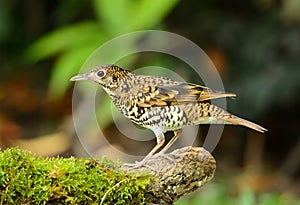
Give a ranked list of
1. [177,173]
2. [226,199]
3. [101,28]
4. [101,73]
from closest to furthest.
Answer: [101,73]
[177,173]
[226,199]
[101,28]

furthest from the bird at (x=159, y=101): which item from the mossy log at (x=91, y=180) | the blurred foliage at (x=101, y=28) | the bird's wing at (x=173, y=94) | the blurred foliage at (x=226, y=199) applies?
the blurred foliage at (x=101, y=28)

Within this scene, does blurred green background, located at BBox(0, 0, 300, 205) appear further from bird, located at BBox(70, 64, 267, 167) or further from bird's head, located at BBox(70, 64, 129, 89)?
bird's head, located at BBox(70, 64, 129, 89)

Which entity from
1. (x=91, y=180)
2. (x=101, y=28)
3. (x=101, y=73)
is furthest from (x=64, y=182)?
(x=101, y=28)

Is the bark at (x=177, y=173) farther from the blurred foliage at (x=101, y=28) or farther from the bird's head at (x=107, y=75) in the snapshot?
the blurred foliage at (x=101, y=28)

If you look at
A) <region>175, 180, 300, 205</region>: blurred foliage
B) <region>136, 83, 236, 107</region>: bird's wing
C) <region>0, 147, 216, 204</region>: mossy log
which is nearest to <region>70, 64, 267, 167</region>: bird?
<region>136, 83, 236, 107</region>: bird's wing

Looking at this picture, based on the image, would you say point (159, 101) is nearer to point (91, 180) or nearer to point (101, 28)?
point (91, 180)
